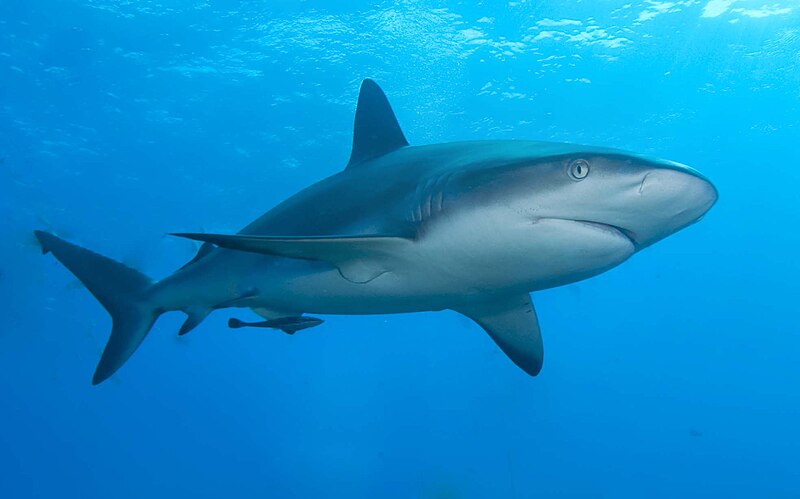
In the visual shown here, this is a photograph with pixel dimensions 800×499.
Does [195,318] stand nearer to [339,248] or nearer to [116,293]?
[116,293]

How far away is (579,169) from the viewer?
242cm

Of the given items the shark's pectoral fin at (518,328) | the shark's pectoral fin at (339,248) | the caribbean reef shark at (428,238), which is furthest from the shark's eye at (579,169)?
the shark's pectoral fin at (518,328)

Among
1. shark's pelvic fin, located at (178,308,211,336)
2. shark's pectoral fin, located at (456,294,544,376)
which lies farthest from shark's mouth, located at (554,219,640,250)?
shark's pelvic fin, located at (178,308,211,336)

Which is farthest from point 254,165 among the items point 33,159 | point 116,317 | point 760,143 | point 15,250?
point 760,143

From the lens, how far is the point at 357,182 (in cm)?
399

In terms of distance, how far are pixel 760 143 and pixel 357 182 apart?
2947 cm

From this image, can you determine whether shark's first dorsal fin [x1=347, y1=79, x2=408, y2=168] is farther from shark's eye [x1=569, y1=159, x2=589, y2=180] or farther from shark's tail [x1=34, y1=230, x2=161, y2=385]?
shark's eye [x1=569, y1=159, x2=589, y2=180]

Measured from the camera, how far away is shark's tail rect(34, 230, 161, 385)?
4.96 meters

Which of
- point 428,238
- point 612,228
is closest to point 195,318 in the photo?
point 428,238

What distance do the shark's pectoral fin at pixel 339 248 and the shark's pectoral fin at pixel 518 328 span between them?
3.91 feet

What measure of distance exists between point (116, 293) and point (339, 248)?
3.09 metres

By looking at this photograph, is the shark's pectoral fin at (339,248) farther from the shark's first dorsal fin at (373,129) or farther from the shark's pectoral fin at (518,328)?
the shark's first dorsal fin at (373,129)

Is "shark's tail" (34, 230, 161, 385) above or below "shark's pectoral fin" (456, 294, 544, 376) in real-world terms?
below

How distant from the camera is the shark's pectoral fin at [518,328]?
4383mm
